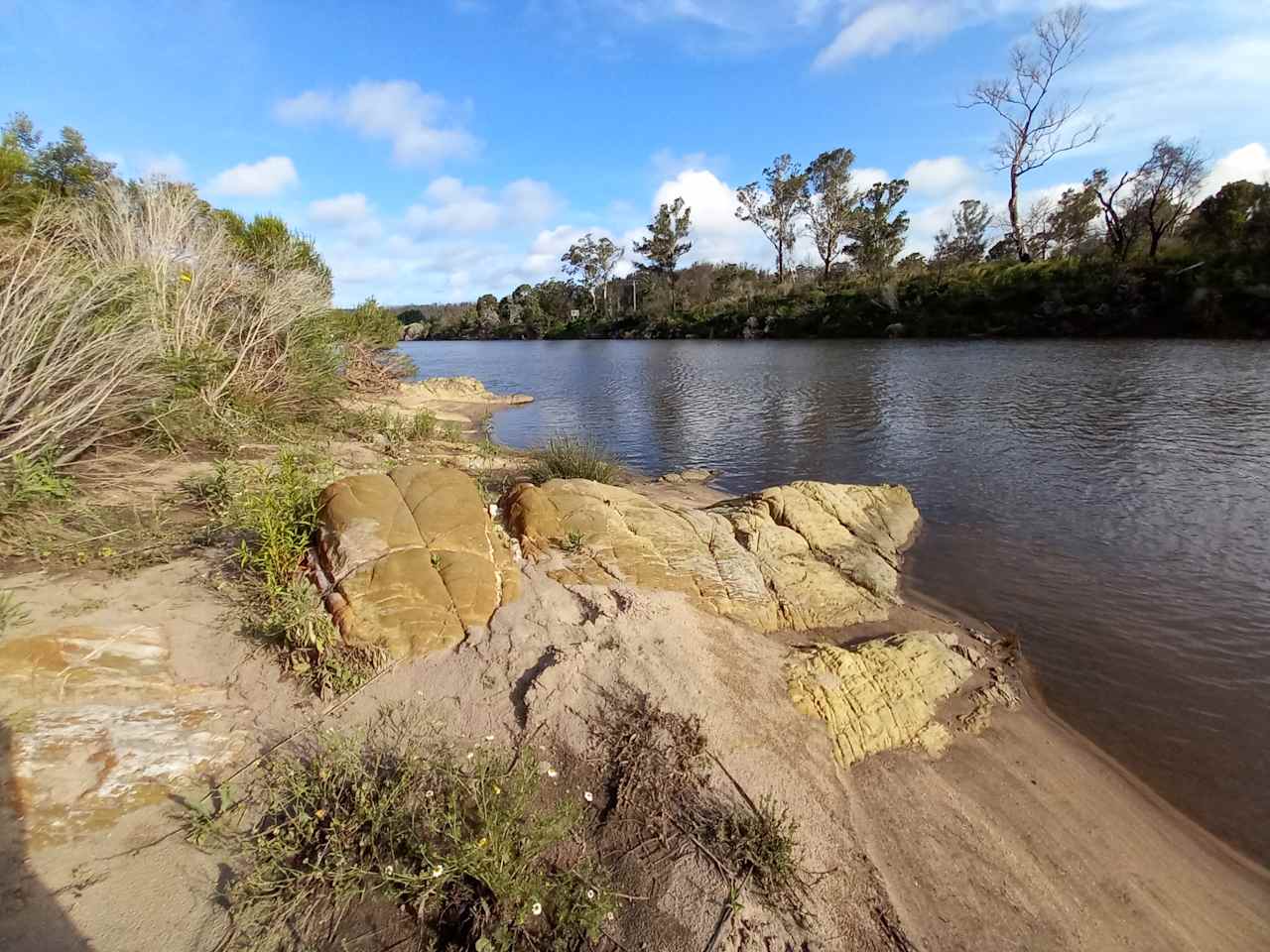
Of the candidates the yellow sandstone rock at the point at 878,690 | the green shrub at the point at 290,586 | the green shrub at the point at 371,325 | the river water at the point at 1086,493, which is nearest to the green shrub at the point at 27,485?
the green shrub at the point at 290,586

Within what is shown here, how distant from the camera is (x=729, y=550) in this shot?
5.08m

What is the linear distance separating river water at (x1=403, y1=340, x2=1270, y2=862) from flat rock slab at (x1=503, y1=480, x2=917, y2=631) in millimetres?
977

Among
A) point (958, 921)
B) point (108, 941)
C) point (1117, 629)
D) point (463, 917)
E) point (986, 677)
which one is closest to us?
point (108, 941)

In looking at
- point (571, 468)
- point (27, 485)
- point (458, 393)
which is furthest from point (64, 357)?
point (458, 393)

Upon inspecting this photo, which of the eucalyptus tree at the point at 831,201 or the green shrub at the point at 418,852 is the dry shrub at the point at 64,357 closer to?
the green shrub at the point at 418,852

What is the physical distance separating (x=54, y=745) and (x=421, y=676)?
1.49 metres

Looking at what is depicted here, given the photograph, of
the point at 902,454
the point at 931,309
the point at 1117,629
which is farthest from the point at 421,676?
the point at 931,309

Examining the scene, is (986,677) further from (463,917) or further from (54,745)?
(54,745)

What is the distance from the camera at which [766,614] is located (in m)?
4.63

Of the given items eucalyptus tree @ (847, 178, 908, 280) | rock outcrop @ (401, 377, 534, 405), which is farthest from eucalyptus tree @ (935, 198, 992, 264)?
rock outcrop @ (401, 377, 534, 405)

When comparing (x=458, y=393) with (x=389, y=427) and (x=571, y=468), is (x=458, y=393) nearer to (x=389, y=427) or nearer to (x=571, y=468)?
(x=389, y=427)

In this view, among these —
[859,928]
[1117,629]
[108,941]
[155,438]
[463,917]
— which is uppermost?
[155,438]

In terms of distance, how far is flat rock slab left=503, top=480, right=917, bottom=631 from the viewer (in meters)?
4.38

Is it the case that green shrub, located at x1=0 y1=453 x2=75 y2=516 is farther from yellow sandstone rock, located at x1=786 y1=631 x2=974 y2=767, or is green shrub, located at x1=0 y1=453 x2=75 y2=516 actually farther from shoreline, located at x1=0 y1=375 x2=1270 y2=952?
yellow sandstone rock, located at x1=786 y1=631 x2=974 y2=767
